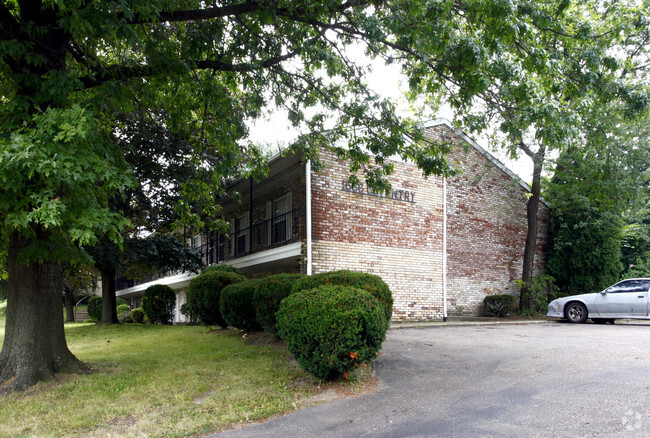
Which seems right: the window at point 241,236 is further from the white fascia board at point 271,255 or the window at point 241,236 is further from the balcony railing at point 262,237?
the white fascia board at point 271,255

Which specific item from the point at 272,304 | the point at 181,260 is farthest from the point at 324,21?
the point at 181,260

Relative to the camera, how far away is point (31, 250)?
6.47 meters

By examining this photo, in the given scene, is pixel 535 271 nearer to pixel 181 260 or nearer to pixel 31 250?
pixel 181 260

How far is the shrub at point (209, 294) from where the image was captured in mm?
12086

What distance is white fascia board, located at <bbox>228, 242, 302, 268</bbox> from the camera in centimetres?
1366

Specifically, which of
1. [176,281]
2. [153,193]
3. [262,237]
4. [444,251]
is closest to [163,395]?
[153,193]

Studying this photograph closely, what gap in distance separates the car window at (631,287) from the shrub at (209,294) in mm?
10671

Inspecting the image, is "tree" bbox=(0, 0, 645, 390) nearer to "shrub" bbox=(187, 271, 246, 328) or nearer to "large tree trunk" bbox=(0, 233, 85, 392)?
"large tree trunk" bbox=(0, 233, 85, 392)

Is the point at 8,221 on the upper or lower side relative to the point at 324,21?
lower

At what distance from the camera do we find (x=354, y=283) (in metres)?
7.38

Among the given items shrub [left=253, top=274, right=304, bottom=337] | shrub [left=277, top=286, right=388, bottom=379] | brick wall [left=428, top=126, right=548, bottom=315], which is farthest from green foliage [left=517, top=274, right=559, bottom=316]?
shrub [left=277, top=286, right=388, bottom=379]

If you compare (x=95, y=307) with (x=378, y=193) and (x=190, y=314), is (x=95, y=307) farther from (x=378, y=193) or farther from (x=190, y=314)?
(x=378, y=193)

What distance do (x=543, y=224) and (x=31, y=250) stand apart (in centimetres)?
1879

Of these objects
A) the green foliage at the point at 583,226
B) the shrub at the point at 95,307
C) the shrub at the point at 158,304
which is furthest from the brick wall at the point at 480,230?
the shrub at the point at 95,307
